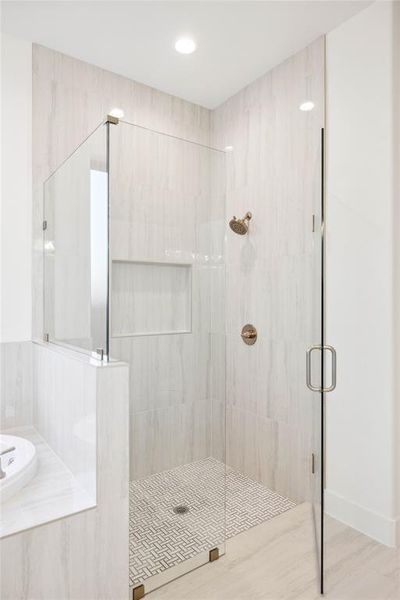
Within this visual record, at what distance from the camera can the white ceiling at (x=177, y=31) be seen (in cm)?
211

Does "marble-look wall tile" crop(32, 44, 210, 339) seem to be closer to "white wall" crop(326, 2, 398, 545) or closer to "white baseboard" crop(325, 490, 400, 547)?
"white wall" crop(326, 2, 398, 545)

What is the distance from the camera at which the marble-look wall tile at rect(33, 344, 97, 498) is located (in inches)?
62.5

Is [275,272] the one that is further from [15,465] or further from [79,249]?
[15,465]

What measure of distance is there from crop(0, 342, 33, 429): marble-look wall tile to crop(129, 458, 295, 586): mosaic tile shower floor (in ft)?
3.44

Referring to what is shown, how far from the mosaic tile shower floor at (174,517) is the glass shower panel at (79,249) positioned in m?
0.73

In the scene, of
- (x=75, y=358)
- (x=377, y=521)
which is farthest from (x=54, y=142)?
(x=377, y=521)

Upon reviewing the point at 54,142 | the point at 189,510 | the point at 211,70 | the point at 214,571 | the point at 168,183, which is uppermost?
the point at 211,70

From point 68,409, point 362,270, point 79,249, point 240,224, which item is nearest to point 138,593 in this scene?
point 68,409

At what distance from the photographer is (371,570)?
6.01ft

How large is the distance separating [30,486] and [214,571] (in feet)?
3.13

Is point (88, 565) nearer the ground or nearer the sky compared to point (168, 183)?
nearer the ground

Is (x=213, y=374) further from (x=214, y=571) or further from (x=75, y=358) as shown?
(x=214, y=571)

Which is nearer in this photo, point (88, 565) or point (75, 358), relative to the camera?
point (88, 565)

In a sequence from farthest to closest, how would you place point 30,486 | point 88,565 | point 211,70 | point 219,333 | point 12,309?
point 211,70 → point 12,309 → point 219,333 → point 30,486 → point 88,565
